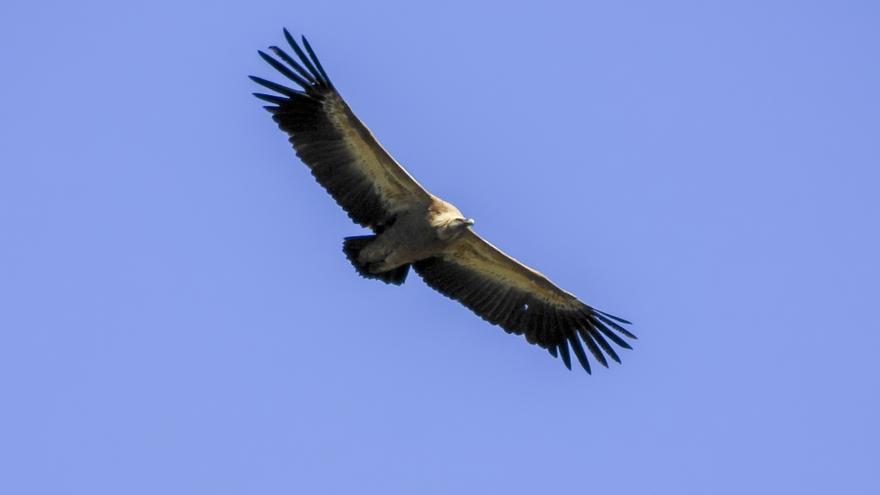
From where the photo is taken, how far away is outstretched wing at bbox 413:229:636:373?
21.1m

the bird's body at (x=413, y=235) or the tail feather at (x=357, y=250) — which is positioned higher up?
the bird's body at (x=413, y=235)

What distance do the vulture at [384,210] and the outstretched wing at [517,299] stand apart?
13 mm

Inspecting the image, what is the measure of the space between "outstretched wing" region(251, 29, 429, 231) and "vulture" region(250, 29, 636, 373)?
12 mm

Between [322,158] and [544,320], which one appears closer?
[322,158]

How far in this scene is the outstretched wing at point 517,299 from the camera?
21078 mm

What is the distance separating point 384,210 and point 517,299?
7.66 ft

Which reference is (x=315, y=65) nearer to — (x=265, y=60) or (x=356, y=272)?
(x=265, y=60)

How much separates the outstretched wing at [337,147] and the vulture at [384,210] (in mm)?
12

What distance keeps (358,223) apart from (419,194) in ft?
2.76

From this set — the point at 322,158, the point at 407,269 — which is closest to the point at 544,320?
the point at 407,269

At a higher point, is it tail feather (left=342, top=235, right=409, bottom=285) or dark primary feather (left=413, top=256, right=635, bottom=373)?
dark primary feather (left=413, top=256, right=635, bottom=373)

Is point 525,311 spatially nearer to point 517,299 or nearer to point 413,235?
point 517,299

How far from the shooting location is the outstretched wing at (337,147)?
19719 millimetres

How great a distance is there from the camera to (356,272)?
66.3 ft
